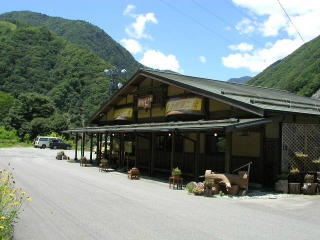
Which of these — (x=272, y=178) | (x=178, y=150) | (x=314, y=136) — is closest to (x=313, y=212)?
(x=272, y=178)

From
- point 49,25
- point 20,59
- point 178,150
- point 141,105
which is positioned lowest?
point 178,150

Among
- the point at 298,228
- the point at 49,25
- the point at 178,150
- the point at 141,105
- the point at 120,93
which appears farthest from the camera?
the point at 49,25

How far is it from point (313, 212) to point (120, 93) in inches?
652

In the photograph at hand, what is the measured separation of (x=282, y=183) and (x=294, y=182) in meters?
0.56

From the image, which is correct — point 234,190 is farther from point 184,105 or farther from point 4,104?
point 4,104

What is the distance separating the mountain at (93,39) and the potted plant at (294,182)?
9213 centimetres

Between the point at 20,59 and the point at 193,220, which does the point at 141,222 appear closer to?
the point at 193,220

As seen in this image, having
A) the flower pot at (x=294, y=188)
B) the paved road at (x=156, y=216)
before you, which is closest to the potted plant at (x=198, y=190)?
the paved road at (x=156, y=216)

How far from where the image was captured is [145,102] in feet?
70.2

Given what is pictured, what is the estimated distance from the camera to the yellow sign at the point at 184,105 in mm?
16734

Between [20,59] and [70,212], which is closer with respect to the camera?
[70,212]

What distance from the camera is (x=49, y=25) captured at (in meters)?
139

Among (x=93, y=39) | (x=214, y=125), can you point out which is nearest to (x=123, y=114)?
(x=214, y=125)

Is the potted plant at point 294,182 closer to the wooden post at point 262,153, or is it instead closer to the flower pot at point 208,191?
the wooden post at point 262,153
